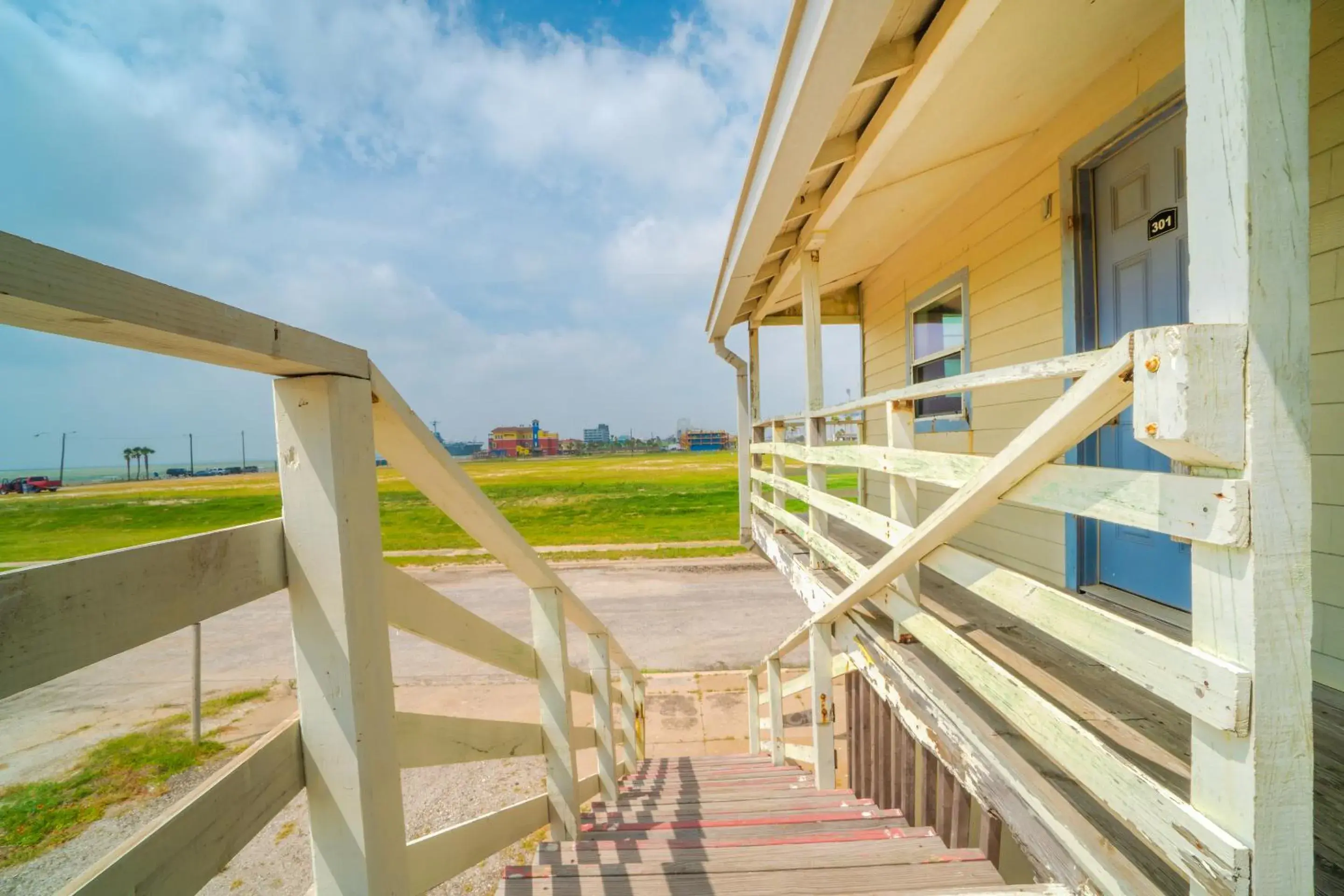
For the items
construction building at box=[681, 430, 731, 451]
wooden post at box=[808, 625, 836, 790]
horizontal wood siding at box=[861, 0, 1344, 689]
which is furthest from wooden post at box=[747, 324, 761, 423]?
construction building at box=[681, 430, 731, 451]

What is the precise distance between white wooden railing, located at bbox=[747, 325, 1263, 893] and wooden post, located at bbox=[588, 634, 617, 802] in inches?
47.2

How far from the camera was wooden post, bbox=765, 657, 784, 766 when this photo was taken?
3.73 metres

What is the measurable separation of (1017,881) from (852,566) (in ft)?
4.95

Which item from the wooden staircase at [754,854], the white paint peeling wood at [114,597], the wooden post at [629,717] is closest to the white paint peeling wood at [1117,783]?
the wooden staircase at [754,854]

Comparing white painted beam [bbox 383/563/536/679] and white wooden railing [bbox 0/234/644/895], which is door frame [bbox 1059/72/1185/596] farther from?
white wooden railing [bbox 0/234/644/895]

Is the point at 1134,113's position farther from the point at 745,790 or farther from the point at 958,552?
the point at 745,790

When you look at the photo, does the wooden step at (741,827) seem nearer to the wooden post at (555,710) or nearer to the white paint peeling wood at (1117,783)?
the wooden post at (555,710)

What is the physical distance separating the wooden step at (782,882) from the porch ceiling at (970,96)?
2766mm

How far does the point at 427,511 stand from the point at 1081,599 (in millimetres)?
23083

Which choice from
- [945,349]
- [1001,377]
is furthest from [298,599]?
[945,349]

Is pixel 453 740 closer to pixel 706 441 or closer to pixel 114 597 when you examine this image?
pixel 114 597

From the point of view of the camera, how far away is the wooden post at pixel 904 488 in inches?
87.2

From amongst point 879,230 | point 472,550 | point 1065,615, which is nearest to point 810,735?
point 1065,615

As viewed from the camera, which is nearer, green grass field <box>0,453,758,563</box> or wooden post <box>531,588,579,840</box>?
wooden post <box>531,588,579,840</box>
